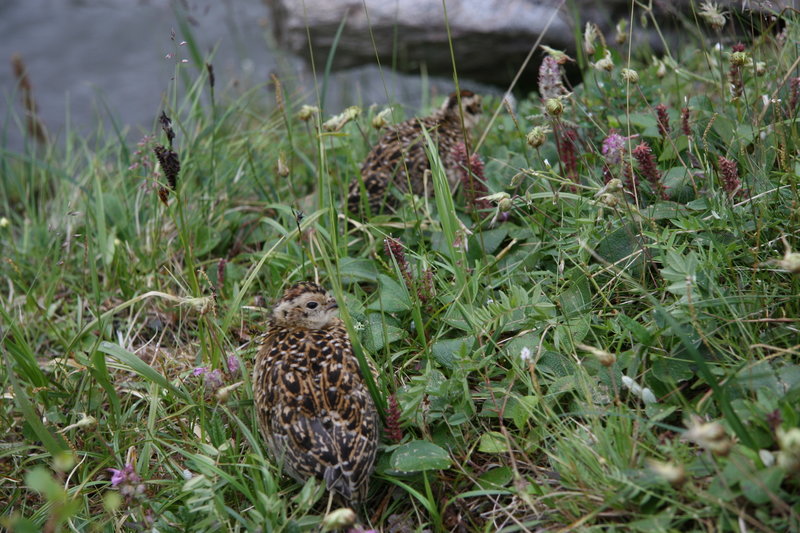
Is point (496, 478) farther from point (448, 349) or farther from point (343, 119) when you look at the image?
point (343, 119)

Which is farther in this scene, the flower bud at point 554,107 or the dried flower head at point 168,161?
the dried flower head at point 168,161

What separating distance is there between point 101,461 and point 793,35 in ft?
14.2

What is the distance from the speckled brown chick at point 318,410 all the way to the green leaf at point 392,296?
1.05 ft

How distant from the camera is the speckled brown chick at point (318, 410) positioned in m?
3.20

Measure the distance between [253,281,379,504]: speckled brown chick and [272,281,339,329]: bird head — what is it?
0.12m

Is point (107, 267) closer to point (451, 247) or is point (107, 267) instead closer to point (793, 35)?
point (451, 247)

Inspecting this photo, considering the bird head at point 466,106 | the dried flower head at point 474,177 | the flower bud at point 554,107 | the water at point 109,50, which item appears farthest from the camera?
the water at point 109,50

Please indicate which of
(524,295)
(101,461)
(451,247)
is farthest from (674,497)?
(101,461)

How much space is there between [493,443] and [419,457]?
1.13ft

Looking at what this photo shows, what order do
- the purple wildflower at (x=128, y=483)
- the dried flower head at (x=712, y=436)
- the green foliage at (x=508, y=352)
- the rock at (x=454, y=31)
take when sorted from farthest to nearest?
the rock at (x=454, y=31) < the purple wildflower at (x=128, y=483) < the green foliage at (x=508, y=352) < the dried flower head at (x=712, y=436)

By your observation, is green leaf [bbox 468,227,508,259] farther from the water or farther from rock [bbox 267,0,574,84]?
the water

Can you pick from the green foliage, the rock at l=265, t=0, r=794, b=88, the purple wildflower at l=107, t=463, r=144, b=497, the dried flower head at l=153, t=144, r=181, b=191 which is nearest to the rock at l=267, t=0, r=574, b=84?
the rock at l=265, t=0, r=794, b=88

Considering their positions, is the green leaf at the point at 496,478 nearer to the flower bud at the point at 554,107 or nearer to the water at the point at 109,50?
the flower bud at the point at 554,107

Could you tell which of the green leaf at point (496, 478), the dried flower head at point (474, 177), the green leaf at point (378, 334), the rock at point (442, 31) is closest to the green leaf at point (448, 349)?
the green leaf at point (378, 334)
